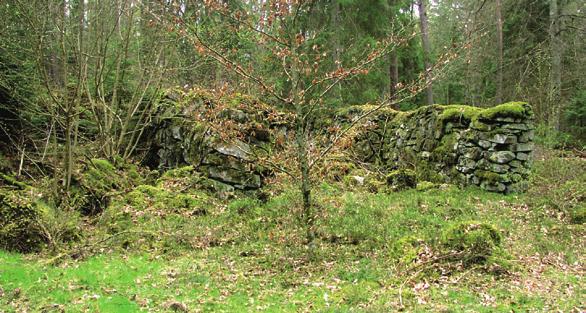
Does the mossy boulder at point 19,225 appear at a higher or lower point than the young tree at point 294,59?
lower

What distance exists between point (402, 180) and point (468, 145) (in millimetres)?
2243

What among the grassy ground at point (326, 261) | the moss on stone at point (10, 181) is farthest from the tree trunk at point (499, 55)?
the moss on stone at point (10, 181)

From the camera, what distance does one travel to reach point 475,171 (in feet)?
41.5

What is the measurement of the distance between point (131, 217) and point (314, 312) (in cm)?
677

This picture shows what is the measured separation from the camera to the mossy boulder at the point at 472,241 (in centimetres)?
762

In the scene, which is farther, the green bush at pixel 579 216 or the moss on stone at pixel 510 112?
the moss on stone at pixel 510 112

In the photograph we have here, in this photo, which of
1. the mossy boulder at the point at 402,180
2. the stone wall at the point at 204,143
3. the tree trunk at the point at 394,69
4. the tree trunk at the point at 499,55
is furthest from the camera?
the tree trunk at the point at 394,69

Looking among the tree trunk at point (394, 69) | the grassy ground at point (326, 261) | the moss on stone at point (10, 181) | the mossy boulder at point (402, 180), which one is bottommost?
the grassy ground at point (326, 261)

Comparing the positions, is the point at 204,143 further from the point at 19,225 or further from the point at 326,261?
the point at 326,261

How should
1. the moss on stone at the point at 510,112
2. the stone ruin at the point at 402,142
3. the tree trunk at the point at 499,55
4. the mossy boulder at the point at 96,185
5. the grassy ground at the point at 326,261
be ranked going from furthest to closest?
the tree trunk at the point at 499,55 < the stone ruin at the point at 402,142 < the moss on stone at the point at 510,112 < the mossy boulder at the point at 96,185 < the grassy ground at the point at 326,261

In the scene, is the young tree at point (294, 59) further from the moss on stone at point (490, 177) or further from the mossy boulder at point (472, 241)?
the moss on stone at point (490, 177)

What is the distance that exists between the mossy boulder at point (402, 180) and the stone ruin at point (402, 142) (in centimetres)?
83

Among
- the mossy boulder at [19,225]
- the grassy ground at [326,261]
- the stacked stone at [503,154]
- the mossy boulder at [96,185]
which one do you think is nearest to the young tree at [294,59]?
the grassy ground at [326,261]

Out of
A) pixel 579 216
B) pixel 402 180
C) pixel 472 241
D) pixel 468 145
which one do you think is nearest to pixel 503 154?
pixel 468 145
